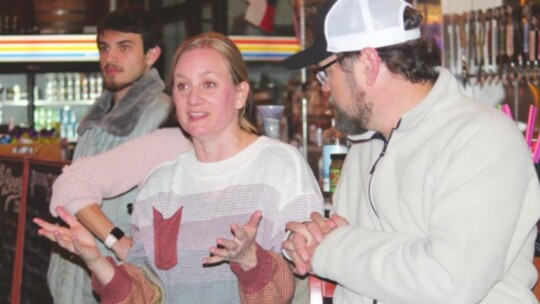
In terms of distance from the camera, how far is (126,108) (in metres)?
4.24

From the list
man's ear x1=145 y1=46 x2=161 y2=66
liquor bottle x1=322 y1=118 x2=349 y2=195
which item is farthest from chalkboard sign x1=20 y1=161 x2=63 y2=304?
liquor bottle x1=322 y1=118 x2=349 y2=195

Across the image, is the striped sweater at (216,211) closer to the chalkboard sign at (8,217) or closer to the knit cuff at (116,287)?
the knit cuff at (116,287)

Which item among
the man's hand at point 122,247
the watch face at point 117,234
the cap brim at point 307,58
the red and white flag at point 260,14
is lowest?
the man's hand at point 122,247

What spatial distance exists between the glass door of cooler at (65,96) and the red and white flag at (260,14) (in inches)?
67.2

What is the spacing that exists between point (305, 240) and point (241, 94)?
2.35 feet

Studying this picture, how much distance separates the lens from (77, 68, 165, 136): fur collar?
419 cm

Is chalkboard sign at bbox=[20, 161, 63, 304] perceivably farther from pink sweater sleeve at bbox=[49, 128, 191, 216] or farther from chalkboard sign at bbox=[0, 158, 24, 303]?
pink sweater sleeve at bbox=[49, 128, 191, 216]

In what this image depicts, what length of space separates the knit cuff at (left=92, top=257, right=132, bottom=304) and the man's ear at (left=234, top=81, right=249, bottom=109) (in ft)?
2.05

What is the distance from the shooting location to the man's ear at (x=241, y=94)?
3160 mm

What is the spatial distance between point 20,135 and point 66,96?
86.8 inches

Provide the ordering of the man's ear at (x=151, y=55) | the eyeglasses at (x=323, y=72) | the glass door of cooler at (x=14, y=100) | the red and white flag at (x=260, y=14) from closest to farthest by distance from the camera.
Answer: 1. the eyeglasses at (x=323, y=72)
2. the man's ear at (x=151, y=55)
3. the red and white flag at (x=260, y=14)
4. the glass door of cooler at (x=14, y=100)

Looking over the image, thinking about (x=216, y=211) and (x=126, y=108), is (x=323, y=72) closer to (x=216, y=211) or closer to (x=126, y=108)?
(x=216, y=211)

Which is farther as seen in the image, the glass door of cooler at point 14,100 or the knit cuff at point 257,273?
the glass door of cooler at point 14,100

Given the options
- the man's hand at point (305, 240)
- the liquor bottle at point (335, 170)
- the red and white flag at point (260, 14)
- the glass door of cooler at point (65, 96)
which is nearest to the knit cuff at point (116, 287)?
the man's hand at point (305, 240)
